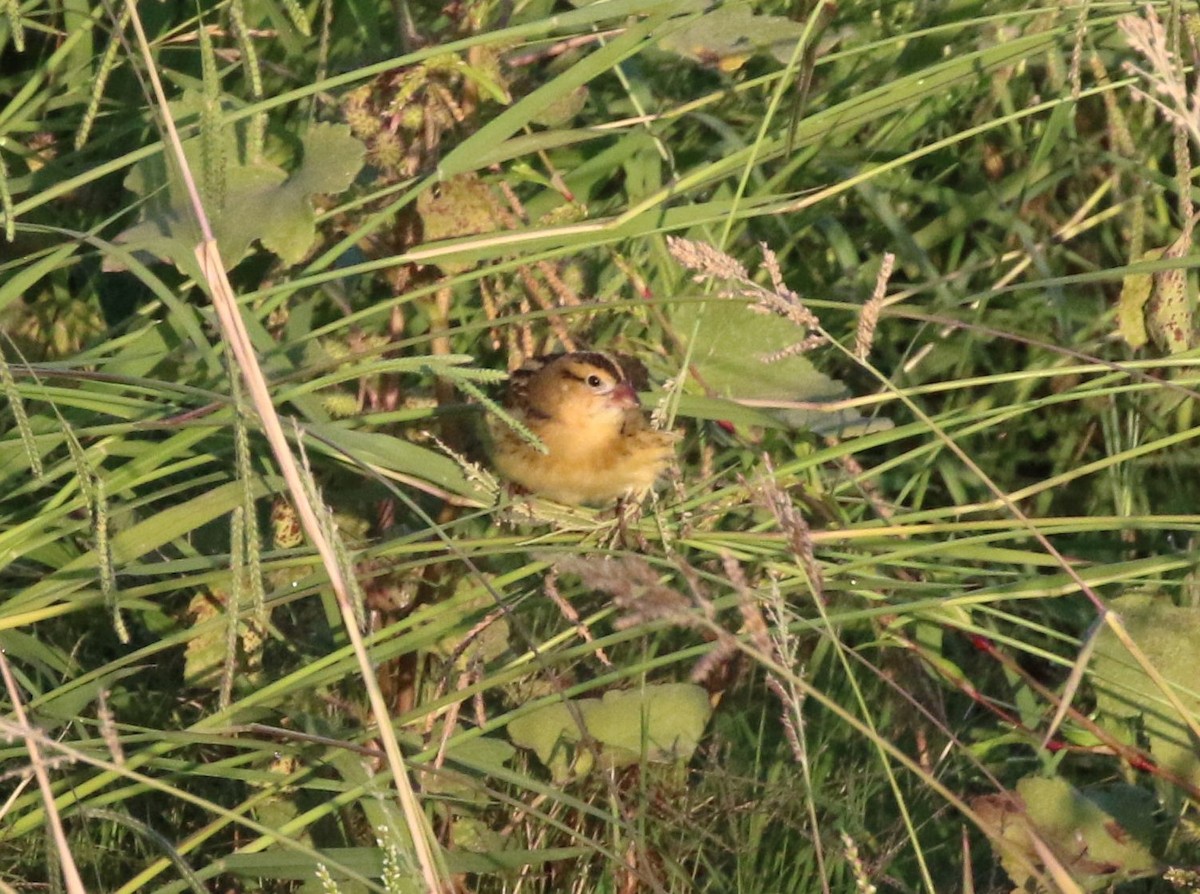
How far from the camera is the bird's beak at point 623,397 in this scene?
330cm

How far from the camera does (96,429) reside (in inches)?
103

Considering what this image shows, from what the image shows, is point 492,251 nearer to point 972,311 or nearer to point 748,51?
point 748,51

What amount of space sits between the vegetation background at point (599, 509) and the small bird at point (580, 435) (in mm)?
85

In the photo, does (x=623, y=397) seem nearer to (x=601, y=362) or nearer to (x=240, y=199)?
(x=601, y=362)

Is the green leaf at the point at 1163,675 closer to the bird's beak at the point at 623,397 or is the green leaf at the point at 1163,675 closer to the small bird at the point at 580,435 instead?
the small bird at the point at 580,435

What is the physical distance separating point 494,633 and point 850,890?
76 cm

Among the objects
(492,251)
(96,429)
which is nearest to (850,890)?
(492,251)

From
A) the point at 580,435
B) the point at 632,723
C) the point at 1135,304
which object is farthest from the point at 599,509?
the point at 1135,304

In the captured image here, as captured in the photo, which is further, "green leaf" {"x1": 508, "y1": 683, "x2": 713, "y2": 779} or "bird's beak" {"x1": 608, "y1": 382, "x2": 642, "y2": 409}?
"bird's beak" {"x1": 608, "y1": 382, "x2": 642, "y2": 409}

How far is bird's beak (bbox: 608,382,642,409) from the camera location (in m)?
3.30

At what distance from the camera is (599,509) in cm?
330

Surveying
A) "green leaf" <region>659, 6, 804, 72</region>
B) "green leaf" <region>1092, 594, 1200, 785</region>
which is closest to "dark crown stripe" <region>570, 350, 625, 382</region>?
"green leaf" <region>659, 6, 804, 72</region>

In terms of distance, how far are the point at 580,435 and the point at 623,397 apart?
0.12m

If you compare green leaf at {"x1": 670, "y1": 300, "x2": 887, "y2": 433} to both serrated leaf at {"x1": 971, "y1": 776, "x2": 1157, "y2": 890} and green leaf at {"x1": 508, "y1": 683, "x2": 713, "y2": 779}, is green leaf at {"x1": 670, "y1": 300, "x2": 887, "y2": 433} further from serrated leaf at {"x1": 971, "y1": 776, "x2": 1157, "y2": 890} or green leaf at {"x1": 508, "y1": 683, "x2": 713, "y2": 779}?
serrated leaf at {"x1": 971, "y1": 776, "x2": 1157, "y2": 890}
